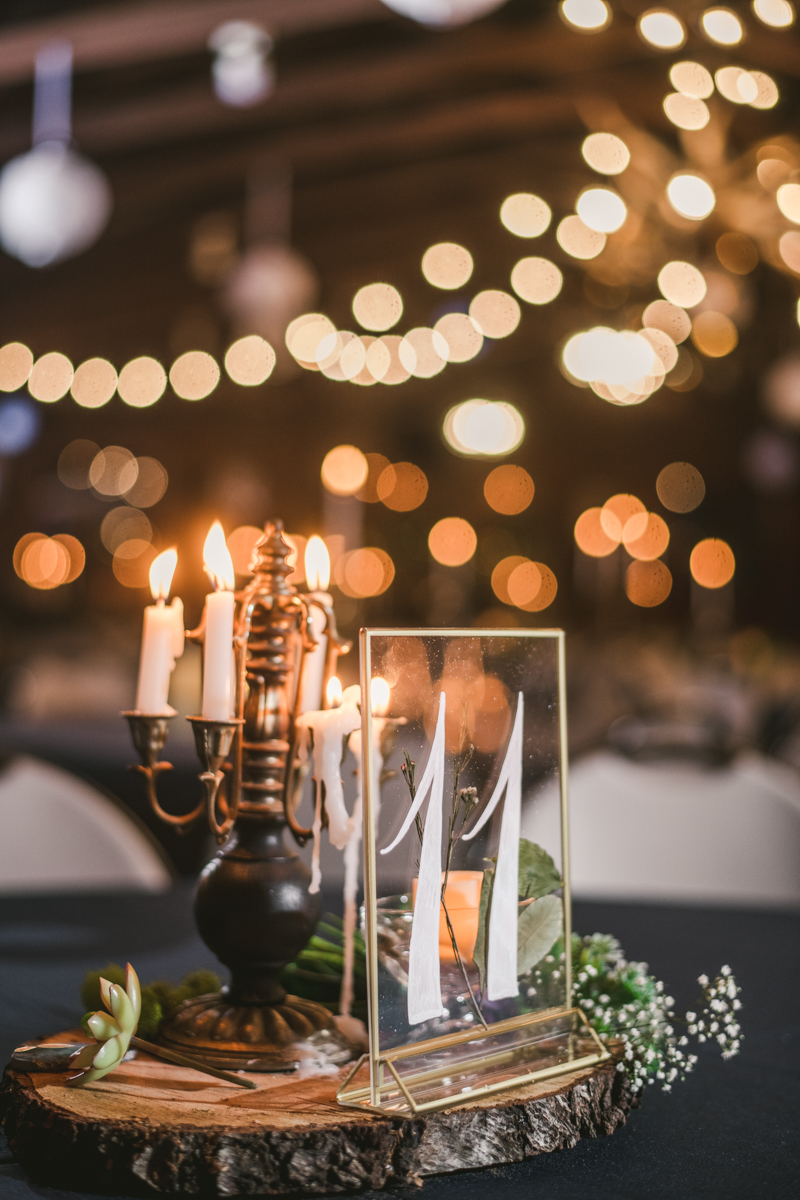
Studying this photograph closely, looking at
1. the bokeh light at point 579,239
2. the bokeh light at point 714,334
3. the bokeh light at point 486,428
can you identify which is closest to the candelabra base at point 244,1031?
the bokeh light at point 579,239

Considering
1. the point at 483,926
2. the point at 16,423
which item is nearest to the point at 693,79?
the point at 483,926

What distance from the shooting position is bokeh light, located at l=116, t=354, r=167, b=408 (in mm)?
11422

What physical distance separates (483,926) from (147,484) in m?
14.8

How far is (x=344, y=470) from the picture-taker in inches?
565

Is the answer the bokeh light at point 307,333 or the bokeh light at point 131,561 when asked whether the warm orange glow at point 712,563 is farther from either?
the bokeh light at point 131,561

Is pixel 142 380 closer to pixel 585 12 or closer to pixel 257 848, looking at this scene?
pixel 585 12

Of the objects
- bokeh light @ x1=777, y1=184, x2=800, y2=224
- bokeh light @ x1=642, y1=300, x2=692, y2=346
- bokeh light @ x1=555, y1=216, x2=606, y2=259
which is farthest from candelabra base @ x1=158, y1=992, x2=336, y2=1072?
bokeh light @ x1=642, y1=300, x2=692, y2=346

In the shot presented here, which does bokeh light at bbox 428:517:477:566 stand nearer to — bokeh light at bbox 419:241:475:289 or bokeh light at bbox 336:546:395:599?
bokeh light at bbox 336:546:395:599

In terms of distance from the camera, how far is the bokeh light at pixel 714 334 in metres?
6.96

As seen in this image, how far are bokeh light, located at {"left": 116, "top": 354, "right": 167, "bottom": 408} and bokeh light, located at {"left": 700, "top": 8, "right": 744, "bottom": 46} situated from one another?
884 centimetres

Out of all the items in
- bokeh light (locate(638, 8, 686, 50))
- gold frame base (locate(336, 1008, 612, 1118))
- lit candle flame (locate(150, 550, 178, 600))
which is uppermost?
bokeh light (locate(638, 8, 686, 50))

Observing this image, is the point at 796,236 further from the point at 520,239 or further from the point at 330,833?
the point at 520,239

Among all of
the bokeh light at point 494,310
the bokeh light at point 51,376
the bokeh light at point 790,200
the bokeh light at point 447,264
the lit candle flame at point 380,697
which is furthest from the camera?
the bokeh light at point 51,376

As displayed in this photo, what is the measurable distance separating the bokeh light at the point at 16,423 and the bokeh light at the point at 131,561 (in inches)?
106
